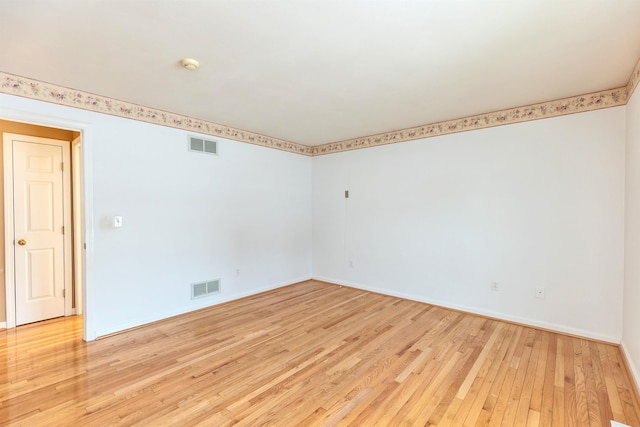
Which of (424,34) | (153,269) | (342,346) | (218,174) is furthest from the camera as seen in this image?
(218,174)

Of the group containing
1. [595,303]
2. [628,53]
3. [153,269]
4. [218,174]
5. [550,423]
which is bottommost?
[550,423]

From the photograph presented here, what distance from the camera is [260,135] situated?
14.8 feet

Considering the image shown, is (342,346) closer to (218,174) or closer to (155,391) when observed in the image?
(155,391)

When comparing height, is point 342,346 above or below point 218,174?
below

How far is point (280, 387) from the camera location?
7.01ft

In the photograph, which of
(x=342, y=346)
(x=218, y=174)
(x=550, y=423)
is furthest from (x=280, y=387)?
(x=218, y=174)

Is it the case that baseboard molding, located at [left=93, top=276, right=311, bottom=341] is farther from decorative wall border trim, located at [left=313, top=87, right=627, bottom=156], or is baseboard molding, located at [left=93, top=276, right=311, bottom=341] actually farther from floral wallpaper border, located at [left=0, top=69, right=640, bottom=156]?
decorative wall border trim, located at [left=313, top=87, right=627, bottom=156]

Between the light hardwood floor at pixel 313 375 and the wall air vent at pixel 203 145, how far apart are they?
214 centimetres

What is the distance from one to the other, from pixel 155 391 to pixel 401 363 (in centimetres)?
192

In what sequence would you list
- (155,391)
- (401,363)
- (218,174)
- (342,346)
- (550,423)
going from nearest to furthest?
(550,423) → (155,391) → (401,363) → (342,346) → (218,174)

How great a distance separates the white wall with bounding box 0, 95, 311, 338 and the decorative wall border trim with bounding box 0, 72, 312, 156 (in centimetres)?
7

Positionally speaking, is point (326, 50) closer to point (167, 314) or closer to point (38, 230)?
point (167, 314)

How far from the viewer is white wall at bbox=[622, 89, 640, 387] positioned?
7.27 feet

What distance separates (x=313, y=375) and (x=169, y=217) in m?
2.51
